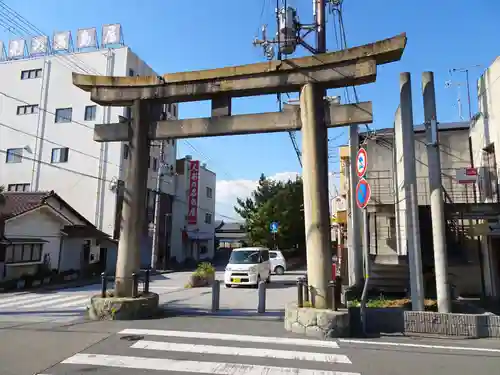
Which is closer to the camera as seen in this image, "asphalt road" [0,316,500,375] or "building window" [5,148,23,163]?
"asphalt road" [0,316,500,375]

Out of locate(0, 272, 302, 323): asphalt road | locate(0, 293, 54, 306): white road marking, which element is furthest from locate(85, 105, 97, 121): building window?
locate(0, 293, 54, 306): white road marking

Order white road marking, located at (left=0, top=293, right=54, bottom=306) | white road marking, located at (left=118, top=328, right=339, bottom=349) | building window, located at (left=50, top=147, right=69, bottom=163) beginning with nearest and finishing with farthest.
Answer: white road marking, located at (left=118, top=328, right=339, bottom=349) < white road marking, located at (left=0, top=293, right=54, bottom=306) < building window, located at (left=50, top=147, right=69, bottom=163)

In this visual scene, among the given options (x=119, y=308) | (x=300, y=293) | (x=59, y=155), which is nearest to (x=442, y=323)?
(x=300, y=293)

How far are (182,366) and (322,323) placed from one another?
325 cm

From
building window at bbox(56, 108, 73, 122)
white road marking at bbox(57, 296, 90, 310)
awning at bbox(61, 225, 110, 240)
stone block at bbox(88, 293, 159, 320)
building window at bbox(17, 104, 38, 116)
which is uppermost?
building window at bbox(17, 104, 38, 116)

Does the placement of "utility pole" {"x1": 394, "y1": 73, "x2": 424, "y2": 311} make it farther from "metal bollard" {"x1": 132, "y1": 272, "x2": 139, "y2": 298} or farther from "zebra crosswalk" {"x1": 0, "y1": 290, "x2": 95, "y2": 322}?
"zebra crosswalk" {"x1": 0, "y1": 290, "x2": 95, "y2": 322}

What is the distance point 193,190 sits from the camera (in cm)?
3941

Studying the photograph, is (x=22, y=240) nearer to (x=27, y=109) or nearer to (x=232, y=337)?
(x=232, y=337)

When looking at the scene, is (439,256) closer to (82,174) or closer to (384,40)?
(384,40)

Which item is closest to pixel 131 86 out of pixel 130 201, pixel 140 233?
pixel 130 201

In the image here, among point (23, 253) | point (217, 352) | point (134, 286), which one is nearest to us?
point (217, 352)

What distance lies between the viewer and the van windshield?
767 inches

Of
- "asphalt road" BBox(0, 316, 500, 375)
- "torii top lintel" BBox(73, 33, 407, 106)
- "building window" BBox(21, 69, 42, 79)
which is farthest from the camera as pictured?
"building window" BBox(21, 69, 42, 79)

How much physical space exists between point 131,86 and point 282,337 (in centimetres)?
755
